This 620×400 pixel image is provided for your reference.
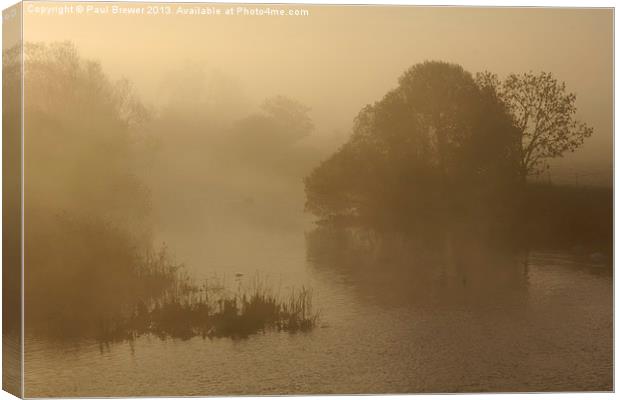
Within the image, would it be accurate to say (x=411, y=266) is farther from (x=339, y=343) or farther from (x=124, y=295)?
(x=124, y=295)

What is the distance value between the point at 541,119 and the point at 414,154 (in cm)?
132

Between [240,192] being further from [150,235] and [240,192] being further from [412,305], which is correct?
[412,305]

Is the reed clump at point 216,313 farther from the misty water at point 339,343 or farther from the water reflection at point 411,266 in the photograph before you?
the water reflection at point 411,266

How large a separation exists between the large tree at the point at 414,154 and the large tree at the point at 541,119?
251mm

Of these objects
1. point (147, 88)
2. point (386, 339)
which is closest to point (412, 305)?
point (386, 339)

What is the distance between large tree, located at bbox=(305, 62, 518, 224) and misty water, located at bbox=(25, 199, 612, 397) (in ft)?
1.56

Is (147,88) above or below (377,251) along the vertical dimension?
above

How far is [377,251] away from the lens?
9898 millimetres

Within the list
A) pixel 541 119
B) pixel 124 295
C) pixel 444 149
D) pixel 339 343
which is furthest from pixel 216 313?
pixel 541 119

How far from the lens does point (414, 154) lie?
1004cm

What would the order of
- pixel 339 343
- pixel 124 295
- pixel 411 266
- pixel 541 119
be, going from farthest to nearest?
pixel 541 119
pixel 411 266
pixel 339 343
pixel 124 295

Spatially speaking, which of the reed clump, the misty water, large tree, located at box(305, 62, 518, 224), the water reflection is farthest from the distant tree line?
the reed clump

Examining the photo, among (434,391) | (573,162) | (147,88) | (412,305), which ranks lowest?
(434,391)

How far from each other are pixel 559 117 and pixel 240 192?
3.19m
